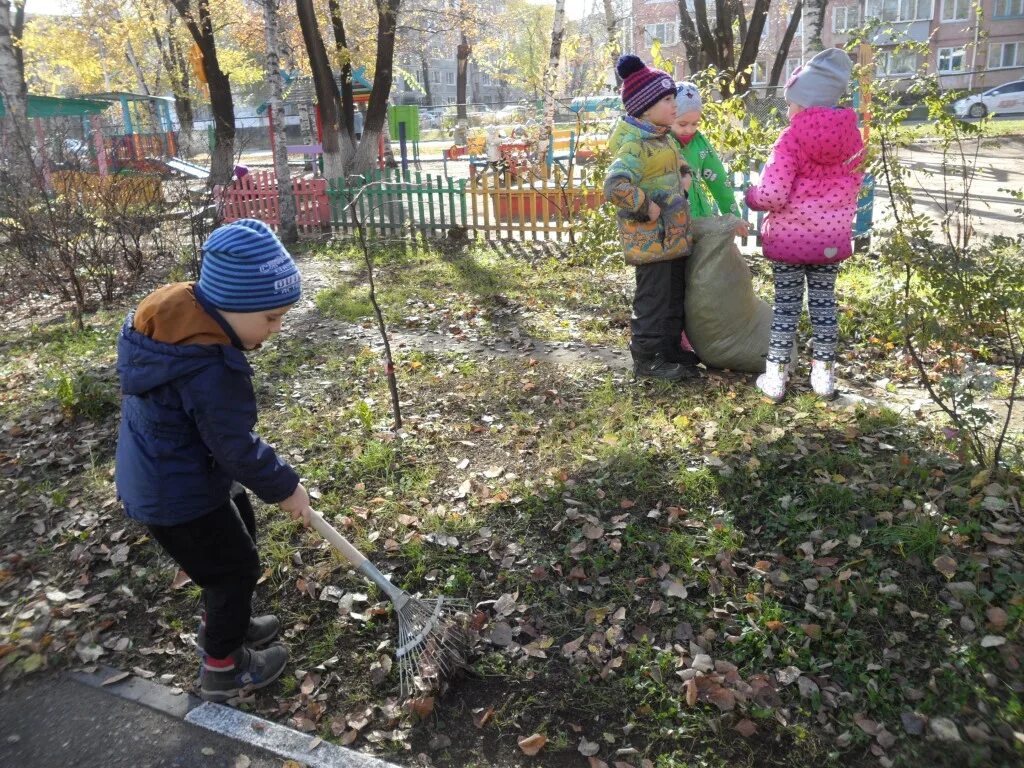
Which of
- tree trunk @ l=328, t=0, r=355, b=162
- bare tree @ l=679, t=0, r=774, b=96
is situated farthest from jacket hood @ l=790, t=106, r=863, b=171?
tree trunk @ l=328, t=0, r=355, b=162

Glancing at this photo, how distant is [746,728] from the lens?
2.45 metres

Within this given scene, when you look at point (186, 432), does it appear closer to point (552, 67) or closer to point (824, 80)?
point (824, 80)

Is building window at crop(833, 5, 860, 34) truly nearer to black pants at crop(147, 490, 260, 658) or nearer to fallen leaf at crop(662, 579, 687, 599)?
fallen leaf at crop(662, 579, 687, 599)

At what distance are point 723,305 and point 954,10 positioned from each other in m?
50.6

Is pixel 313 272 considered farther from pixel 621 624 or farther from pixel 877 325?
pixel 621 624

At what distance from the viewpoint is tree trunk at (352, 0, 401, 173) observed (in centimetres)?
1491

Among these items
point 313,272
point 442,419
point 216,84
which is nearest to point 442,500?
point 442,419

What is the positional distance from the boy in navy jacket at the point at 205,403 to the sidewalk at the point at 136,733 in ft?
1.75

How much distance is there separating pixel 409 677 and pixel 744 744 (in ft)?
3.84

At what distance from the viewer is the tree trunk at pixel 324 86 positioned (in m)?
13.4

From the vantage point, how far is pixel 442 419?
4836 millimetres

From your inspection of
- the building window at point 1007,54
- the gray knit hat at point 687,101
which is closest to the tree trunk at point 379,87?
the gray knit hat at point 687,101

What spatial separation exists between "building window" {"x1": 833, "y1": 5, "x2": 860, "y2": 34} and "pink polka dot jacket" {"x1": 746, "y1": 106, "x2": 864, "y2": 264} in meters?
45.9

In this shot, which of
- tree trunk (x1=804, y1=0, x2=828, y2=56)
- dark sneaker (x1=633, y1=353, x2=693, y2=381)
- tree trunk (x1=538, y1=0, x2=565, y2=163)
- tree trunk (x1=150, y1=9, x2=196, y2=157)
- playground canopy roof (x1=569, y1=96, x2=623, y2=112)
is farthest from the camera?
tree trunk (x1=150, y1=9, x2=196, y2=157)
